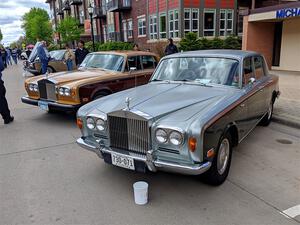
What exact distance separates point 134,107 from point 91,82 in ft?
11.1

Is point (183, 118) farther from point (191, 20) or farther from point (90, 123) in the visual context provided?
point (191, 20)

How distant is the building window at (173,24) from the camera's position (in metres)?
23.2

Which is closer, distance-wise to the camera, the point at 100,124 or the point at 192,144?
the point at 192,144

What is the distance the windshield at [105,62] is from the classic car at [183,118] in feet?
8.99

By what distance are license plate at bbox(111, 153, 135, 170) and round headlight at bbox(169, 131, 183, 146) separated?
568 millimetres

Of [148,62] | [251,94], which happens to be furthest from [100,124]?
[148,62]

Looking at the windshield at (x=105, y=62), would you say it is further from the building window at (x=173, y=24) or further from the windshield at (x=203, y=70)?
the building window at (x=173, y=24)

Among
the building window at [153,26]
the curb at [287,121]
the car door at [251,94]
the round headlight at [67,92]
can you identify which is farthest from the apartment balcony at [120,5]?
the car door at [251,94]

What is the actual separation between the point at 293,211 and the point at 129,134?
2072 millimetres

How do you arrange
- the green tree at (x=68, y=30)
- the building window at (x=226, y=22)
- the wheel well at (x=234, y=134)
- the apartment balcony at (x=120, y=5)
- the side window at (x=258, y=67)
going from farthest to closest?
the green tree at (x=68, y=30) < the apartment balcony at (x=120, y=5) < the building window at (x=226, y=22) < the side window at (x=258, y=67) < the wheel well at (x=234, y=134)

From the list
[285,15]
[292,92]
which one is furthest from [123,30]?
[292,92]

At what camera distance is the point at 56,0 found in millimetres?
70375

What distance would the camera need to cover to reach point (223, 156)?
3.97m

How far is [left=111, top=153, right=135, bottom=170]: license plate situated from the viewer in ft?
11.7
